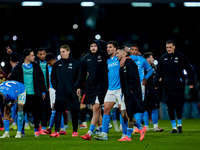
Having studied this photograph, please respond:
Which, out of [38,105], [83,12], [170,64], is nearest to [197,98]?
[83,12]

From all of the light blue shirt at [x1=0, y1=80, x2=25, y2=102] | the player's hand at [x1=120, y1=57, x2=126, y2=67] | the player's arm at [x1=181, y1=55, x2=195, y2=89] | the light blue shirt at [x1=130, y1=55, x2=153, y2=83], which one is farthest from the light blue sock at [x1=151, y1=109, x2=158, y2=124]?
the light blue shirt at [x1=0, y1=80, x2=25, y2=102]

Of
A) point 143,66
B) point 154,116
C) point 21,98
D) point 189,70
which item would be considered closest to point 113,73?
point 21,98

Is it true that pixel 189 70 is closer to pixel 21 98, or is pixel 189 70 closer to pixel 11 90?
pixel 21 98

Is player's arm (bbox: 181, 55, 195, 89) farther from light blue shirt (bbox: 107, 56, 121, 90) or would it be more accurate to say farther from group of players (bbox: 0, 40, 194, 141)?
light blue shirt (bbox: 107, 56, 121, 90)

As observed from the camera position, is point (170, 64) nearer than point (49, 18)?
Yes

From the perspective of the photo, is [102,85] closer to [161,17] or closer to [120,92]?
[120,92]

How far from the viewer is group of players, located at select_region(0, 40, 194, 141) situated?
9.42 meters

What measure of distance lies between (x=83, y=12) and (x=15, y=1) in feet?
28.4

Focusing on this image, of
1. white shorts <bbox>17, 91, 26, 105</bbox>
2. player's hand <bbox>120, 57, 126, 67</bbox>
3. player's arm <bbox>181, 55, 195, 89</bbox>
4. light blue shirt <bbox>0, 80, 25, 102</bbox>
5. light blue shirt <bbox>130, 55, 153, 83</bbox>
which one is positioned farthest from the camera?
player's arm <bbox>181, 55, 195, 89</bbox>

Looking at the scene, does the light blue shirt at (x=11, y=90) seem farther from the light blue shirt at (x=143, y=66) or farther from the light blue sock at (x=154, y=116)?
the light blue sock at (x=154, y=116)

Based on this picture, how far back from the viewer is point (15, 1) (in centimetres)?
2391

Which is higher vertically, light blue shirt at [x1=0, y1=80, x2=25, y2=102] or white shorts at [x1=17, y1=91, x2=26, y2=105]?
light blue shirt at [x1=0, y1=80, x2=25, y2=102]

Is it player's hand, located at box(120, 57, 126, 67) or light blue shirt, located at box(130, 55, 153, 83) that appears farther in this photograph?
light blue shirt, located at box(130, 55, 153, 83)

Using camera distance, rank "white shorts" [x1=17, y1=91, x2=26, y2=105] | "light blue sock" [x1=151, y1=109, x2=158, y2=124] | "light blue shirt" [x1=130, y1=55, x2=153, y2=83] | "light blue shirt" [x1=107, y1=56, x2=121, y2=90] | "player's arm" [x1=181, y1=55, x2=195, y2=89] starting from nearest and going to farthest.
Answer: "light blue shirt" [x1=107, y1=56, x2=121, y2=90] → "white shorts" [x1=17, y1=91, x2=26, y2=105] → "light blue shirt" [x1=130, y1=55, x2=153, y2=83] → "player's arm" [x1=181, y1=55, x2=195, y2=89] → "light blue sock" [x1=151, y1=109, x2=158, y2=124]
